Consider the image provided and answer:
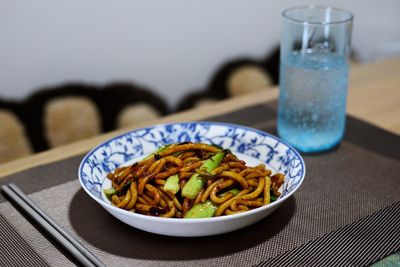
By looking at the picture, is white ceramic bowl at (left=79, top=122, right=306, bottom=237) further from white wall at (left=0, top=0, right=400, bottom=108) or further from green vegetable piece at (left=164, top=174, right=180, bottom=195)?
white wall at (left=0, top=0, right=400, bottom=108)

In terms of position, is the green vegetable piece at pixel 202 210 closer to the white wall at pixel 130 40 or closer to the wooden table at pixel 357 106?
the wooden table at pixel 357 106

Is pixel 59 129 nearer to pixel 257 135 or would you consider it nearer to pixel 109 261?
pixel 257 135

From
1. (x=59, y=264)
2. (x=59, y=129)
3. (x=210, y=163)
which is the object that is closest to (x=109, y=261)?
(x=59, y=264)

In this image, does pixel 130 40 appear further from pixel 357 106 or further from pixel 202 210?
pixel 202 210

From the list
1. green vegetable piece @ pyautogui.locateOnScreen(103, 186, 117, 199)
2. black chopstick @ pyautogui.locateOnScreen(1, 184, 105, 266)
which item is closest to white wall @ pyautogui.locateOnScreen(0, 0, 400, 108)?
black chopstick @ pyautogui.locateOnScreen(1, 184, 105, 266)

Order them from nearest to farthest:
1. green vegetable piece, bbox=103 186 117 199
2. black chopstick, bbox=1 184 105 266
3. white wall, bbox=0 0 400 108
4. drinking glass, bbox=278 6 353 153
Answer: black chopstick, bbox=1 184 105 266, green vegetable piece, bbox=103 186 117 199, drinking glass, bbox=278 6 353 153, white wall, bbox=0 0 400 108

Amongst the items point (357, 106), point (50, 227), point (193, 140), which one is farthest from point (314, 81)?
point (50, 227)

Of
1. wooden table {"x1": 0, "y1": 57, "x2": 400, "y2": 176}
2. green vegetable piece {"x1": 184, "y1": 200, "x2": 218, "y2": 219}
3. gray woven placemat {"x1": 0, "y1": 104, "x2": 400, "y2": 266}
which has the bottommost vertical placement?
wooden table {"x1": 0, "y1": 57, "x2": 400, "y2": 176}
